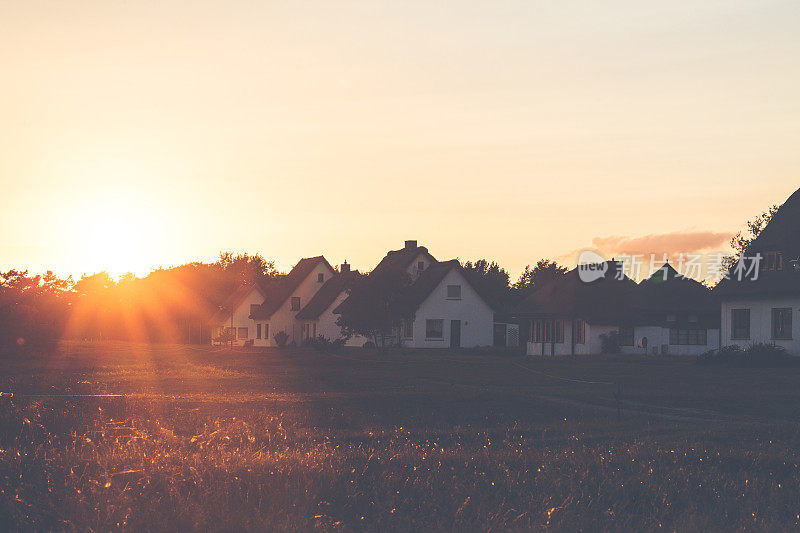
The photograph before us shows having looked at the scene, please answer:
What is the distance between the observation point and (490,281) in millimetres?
99000

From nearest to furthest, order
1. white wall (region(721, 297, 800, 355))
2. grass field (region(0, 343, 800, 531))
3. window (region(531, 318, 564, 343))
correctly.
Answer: grass field (region(0, 343, 800, 531)) → white wall (region(721, 297, 800, 355)) → window (region(531, 318, 564, 343))

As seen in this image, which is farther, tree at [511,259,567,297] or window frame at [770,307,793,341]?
tree at [511,259,567,297]

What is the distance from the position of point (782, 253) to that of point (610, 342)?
14804 mm

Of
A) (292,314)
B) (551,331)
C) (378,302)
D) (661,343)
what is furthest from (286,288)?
(661,343)

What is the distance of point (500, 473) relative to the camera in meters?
11.8

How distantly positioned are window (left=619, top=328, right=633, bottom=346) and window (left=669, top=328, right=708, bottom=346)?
2.62 m

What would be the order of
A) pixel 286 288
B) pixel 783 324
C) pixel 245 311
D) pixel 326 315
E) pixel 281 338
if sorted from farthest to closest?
1. pixel 245 311
2. pixel 286 288
3. pixel 281 338
4. pixel 326 315
5. pixel 783 324

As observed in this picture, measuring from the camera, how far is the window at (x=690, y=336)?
6062 cm

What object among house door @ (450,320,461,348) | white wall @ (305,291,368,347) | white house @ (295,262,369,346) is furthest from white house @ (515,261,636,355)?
white wall @ (305,291,368,347)

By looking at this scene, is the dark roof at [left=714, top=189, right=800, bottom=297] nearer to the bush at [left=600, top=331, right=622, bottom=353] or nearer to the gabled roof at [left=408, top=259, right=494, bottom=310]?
the bush at [left=600, top=331, right=622, bottom=353]

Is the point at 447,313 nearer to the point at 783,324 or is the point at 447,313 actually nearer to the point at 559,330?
the point at 559,330

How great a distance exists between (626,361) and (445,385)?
21662mm

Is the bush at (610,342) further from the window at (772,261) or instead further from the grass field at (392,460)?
the grass field at (392,460)

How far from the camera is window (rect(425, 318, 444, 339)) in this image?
7129 cm
